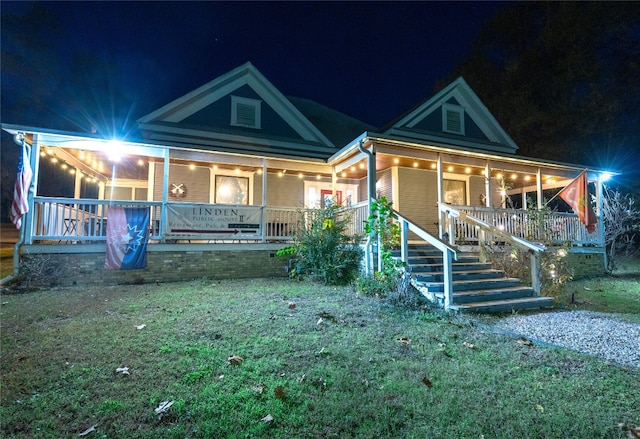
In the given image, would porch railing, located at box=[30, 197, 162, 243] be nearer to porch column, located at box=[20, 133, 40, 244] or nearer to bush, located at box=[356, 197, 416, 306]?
porch column, located at box=[20, 133, 40, 244]

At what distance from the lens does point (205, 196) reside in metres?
11.9

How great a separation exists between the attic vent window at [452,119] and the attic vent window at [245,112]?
315 inches

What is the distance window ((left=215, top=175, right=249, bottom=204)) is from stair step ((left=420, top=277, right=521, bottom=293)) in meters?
8.06

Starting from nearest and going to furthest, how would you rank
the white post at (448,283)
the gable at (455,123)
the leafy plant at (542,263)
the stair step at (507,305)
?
the stair step at (507,305) → the white post at (448,283) → the leafy plant at (542,263) → the gable at (455,123)

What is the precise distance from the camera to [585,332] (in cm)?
472

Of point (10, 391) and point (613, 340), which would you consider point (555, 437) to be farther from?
point (10, 391)

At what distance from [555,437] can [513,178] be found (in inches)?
501

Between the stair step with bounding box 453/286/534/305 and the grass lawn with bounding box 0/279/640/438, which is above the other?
the stair step with bounding box 453/286/534/305

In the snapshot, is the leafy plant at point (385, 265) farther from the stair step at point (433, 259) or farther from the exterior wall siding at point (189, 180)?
the exterior wall siding at point (189, 180)

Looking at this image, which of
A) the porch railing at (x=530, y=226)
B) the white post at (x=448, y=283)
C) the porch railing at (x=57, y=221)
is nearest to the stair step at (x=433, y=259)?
the porch railing at (x=530, y=226)

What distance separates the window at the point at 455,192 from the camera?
513 inches

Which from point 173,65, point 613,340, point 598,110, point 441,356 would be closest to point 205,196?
point 441,356

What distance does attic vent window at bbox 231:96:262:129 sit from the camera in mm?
12789

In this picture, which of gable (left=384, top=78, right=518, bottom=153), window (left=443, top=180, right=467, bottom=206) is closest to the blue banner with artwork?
gable (left=384, top=78, right=518, bottom=153)
